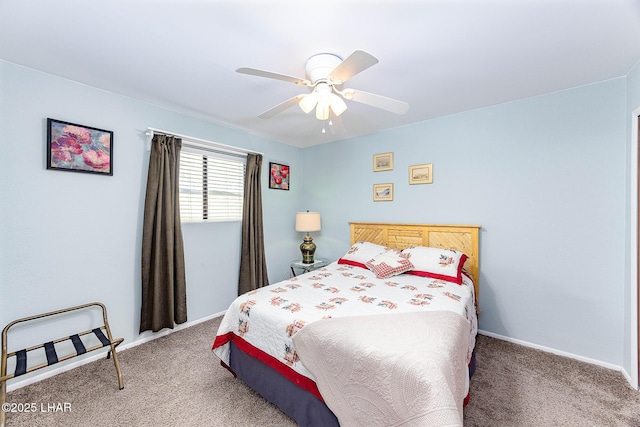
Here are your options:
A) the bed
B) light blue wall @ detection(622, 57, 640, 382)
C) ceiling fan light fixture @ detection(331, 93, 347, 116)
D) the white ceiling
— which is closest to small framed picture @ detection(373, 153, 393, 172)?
the white ceiling

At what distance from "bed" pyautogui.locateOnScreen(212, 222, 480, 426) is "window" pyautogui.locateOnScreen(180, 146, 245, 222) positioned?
145 cm

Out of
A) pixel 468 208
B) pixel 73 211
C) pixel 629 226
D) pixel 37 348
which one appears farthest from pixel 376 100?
pixel 37 348

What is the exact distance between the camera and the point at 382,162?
3.46 m

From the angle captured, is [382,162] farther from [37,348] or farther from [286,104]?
[37,348]

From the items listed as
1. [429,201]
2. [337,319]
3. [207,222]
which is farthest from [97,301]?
[429,201]

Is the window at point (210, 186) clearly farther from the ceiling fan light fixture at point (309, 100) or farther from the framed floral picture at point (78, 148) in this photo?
the ceiling fan light fixture at point (309, 100)

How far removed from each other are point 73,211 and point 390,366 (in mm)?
2672

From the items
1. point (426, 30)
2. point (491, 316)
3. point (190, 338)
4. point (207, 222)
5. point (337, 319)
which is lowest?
point (190, 338)

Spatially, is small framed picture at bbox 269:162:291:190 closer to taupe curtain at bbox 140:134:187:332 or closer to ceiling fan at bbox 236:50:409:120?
taupe curtain at bbox 140:134:187:332

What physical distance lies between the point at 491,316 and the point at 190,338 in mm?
3127

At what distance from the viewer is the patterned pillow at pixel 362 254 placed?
298 centimetres

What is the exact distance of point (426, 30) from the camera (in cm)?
155

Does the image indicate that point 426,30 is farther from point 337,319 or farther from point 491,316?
point 491,316

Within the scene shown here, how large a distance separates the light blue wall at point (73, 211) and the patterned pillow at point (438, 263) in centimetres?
243
